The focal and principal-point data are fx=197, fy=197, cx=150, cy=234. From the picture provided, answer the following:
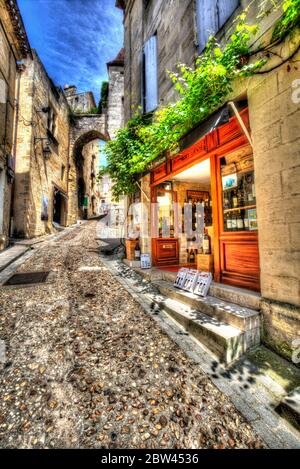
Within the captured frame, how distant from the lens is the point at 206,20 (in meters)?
4.97

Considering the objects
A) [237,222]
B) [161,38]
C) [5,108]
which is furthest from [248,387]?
[5,108]

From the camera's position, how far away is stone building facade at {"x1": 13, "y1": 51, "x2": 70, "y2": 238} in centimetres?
1118

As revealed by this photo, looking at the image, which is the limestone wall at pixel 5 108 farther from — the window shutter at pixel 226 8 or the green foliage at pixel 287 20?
the green foliage at pixel 287 20

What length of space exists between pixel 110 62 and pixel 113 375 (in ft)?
104

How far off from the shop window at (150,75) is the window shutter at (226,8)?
3.22 meters

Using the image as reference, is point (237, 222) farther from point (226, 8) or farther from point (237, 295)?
point (226, 8)

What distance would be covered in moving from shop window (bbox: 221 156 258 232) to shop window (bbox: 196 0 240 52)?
119 inches

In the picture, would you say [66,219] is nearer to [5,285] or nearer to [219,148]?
[5,285]

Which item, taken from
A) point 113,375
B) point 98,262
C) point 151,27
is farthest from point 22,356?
point 151,27

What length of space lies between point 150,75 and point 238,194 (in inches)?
267

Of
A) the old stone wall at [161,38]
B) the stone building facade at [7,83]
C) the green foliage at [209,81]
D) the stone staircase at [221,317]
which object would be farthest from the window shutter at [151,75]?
the stone staircase at [221,317]

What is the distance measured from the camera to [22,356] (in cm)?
268

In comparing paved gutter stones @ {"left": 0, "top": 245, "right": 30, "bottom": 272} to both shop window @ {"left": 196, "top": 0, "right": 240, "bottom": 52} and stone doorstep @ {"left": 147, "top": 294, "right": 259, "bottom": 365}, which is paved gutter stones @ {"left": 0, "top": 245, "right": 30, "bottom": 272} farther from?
shop window @ {"left": 196, "top": 0, "right": 240, "bottom": 52}
